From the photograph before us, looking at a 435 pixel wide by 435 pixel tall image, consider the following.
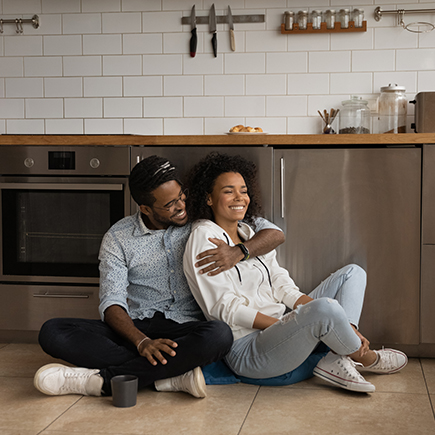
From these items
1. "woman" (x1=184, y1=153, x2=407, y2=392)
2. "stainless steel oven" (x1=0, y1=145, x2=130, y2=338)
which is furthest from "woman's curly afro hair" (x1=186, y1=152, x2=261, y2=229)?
"stainless steel oven" (x1=0, y1=145, x2=130, y2=338)

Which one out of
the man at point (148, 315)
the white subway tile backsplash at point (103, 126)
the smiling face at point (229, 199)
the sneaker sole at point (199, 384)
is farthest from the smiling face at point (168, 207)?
the white subway tile backsplash at point (103, 126)

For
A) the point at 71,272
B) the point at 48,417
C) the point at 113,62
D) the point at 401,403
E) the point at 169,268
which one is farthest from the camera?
the point at 113,62

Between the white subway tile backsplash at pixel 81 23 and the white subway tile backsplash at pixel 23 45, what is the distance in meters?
0.18

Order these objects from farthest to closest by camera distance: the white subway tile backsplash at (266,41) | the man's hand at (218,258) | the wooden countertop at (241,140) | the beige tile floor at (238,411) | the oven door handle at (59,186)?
the white subway tile backsplash at (266,41)
the oven door handle at (59,186)
the wooden countertop at (241,140)
the man's hand at (218,258)
the beige tile floor at (238,411)

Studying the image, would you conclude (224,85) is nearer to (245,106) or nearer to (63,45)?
(245,106)

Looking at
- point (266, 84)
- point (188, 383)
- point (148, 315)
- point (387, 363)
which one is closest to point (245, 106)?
point (266, 84)

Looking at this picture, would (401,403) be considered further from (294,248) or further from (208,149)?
(208,149)

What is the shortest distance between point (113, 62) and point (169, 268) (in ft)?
5.11

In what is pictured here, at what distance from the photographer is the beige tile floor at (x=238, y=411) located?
166 cm

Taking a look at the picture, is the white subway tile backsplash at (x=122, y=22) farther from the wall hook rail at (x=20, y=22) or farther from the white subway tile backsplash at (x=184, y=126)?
the white subway tile backsplash at (x=184, y=126)

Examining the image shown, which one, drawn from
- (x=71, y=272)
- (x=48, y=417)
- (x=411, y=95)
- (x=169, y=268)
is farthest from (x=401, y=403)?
(x=411, y=95)

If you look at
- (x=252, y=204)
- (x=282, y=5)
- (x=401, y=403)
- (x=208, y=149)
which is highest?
(x=282, y=5)

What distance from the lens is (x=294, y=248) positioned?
7.95 ft

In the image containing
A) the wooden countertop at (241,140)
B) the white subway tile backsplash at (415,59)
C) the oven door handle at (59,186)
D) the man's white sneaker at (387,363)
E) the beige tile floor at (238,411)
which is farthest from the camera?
the white subway tile backsplash at (415,59)
